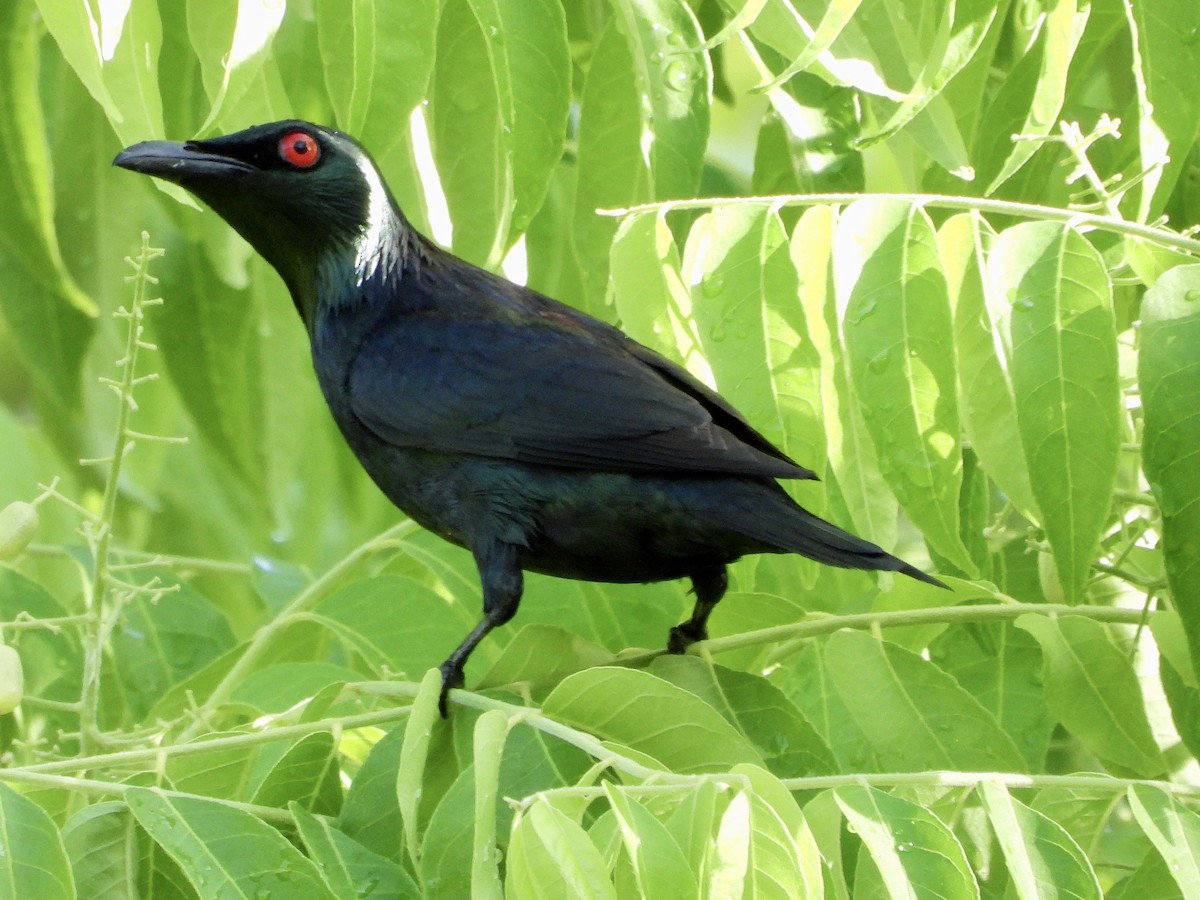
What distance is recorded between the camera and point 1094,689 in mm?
2580

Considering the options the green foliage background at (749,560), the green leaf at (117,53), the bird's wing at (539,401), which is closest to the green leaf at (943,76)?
Result: the green foliage background at (749,560)

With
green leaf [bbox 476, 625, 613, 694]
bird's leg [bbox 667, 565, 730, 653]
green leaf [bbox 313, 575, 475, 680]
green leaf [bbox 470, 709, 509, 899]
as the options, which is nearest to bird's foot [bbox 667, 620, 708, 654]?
bird's leg [bbox 667, 565, 730, 653]

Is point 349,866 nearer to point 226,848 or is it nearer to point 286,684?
point 226,848

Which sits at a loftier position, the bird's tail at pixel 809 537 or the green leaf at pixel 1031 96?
the green leaf at pixel 1031 96

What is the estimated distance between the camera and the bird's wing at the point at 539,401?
2971mm

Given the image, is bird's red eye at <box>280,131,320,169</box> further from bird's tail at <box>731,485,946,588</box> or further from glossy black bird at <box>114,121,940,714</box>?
bird's tail at <box>731,485,946,588</box>

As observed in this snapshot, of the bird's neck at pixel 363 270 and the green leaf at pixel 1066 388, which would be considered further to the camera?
the bird's neck at pixel 363 270

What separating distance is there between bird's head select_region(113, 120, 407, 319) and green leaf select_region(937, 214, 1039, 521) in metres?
1.53

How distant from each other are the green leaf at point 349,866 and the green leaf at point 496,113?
1.15 meters

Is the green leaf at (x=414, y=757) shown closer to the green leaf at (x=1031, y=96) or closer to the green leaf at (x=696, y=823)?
the green leaf at (x=696, y=823)

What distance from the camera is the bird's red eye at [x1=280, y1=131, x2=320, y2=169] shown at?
3516mm

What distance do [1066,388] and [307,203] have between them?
198 centimetres

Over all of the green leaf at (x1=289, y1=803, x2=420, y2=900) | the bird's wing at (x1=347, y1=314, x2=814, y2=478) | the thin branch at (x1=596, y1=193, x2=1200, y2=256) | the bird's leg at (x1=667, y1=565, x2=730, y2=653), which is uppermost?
the thin branch at (x1=596, y1=193, x2=1200, y2=256)

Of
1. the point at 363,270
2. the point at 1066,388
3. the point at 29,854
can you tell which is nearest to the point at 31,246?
the point at 363,270
